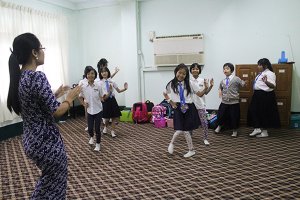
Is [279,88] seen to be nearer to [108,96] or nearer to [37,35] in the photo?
[108,96]

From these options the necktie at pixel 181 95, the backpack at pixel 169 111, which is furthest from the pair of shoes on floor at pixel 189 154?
the backpack at pixel 169 111

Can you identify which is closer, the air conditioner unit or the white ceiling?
the air conditioner unit

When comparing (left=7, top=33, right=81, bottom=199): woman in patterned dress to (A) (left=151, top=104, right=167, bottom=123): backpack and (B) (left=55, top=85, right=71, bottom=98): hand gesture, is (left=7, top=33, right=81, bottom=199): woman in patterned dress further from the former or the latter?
(A) (left=151, top=104, right=167, bottom=123): backpack

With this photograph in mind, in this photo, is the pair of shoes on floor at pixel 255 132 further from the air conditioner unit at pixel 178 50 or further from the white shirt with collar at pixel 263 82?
the air conditioner unit at pixel 178 50

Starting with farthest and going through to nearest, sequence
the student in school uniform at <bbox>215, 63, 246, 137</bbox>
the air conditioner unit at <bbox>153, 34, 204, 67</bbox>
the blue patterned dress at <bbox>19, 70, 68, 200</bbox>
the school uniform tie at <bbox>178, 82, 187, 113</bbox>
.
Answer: the air conditioner unit at <bbox>153, 34, 204, 67</bbox> → the student in school uniform at <bbox>215, 63, 246, 137</bbox> → the school uniform tie at <bbox>178, 82, 187, 113</bbox> → the blue patterned dress at <bbox>19, 70, 68, 200</bbox>

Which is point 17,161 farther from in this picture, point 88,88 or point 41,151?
point 41,151

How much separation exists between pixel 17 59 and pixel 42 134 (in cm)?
46

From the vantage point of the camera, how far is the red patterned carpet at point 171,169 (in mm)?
2641

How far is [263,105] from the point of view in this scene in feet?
14.8

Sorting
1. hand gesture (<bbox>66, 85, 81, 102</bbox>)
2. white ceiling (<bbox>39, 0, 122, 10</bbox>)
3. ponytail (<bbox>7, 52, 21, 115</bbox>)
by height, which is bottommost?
hand gesture (<bbox>66, 85, 81, 102</bbox>)

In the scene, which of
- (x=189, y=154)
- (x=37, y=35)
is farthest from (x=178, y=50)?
(x=37, y=35)

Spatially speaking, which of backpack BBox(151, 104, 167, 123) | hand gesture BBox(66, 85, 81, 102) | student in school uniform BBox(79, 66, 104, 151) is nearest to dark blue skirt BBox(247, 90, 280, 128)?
backpack BBox(151, 104, 167, 123)

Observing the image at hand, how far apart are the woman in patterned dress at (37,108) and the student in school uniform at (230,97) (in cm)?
352

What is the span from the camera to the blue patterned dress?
141 centimetres
